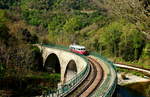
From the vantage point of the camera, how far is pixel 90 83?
25.1 meters

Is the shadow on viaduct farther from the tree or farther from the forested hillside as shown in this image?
the tree

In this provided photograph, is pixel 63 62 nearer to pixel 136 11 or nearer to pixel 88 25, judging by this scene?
pixel 136 11

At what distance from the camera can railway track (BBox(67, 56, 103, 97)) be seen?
21.4 m

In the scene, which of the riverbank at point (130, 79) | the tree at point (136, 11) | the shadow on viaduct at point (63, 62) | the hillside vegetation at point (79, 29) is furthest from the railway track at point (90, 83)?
the riverbank at point (130, 79)

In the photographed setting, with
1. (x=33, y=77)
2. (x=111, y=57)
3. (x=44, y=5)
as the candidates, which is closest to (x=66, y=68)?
A: (x=33, y=77)

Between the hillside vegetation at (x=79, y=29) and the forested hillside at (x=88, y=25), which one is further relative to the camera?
the hillside vegetation at (x=79, y=29)

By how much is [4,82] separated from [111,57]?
3113 cm

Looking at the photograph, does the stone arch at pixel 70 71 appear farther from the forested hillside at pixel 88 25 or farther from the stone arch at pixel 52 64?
the forested hillside at pixel 88 25

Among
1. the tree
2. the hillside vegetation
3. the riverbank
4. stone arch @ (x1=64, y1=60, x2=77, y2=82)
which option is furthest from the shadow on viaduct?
the tree

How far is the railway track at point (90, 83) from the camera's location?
2139 centimetres

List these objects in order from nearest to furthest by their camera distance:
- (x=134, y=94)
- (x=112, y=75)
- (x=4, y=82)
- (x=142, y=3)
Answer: (x=142, y=3)
(x=112, y=75)
(x=134, y=94)
(x=4, y=82)

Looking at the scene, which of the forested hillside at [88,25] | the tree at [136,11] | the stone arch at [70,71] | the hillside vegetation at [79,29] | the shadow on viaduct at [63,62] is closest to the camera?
the tree at [136,11]

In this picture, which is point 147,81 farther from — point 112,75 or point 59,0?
point 59,0

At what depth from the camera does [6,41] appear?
152 feet
